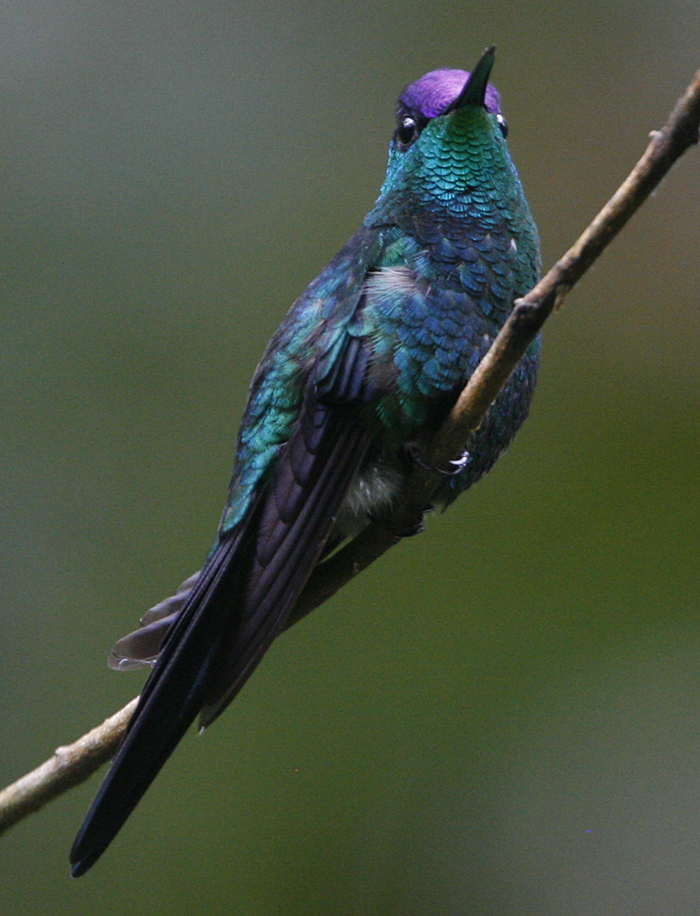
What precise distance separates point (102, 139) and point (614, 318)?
6.31 feet

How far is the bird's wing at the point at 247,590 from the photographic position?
150 cm

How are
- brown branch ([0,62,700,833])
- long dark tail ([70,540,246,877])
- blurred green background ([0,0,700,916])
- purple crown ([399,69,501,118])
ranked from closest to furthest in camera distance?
brown branch ([0,62,700,833])
long dark tail ([70,540,246,877])
purple crown ([399,69,501,118])
blurred green background ([0,0,700,916])

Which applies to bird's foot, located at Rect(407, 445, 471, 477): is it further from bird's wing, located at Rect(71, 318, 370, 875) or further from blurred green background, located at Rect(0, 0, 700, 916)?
blurred green background, located at Rect(0, 0, 700, 916)

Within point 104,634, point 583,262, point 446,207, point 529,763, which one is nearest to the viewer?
point 583,262

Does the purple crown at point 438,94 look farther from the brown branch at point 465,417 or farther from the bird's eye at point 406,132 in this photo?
the brown branch at point 465,417

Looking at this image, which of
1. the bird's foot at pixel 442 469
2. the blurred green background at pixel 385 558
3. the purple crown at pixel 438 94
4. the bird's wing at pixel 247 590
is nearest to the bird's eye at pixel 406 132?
the purple crown at pixel 438 94

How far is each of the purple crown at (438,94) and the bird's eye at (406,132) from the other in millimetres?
22

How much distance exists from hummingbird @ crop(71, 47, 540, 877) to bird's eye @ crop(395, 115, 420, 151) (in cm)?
8

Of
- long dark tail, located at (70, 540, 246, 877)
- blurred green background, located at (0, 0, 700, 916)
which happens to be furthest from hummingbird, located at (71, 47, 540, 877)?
blurred green background, located at (0, 0, 700, 916)

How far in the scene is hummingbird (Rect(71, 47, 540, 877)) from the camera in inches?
60.8

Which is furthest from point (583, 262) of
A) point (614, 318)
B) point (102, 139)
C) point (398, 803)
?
point (102, 139)

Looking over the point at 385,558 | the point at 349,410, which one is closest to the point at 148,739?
the point at 349,410

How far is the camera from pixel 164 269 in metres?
3.35

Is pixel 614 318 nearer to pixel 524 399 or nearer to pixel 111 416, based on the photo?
pixel 524 399
